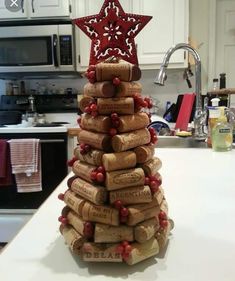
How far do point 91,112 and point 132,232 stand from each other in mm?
223

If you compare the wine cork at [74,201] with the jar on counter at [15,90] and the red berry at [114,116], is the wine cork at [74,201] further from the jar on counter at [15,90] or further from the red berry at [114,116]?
the jar on counter at [15,90]

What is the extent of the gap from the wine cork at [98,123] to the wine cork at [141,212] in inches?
5.7

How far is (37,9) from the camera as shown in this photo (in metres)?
2.58

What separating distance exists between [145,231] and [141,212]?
0.03m

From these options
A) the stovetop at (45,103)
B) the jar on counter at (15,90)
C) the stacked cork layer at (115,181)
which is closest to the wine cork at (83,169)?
the stacked cork layer at (115,181)

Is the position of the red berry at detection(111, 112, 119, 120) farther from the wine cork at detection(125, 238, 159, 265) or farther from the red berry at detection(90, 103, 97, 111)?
the wine cork at detection(125, 238, 159, 265)

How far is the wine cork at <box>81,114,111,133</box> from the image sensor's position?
542mm

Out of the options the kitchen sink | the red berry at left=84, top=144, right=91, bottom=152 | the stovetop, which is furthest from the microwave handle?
the red berry at left=84, top=144, right=91, bottom=152

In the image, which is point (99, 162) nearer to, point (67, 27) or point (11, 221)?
point (11, 221)

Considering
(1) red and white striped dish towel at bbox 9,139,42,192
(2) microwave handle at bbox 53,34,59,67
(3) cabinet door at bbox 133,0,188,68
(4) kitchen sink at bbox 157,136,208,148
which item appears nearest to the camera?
(4) kitchen sink at bbox 157,136,208,148

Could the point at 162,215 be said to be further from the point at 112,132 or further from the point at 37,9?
the point at 37,9

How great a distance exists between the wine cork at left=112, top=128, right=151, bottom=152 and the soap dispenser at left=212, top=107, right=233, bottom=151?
97cm

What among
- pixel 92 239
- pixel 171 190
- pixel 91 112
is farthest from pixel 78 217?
pixel 171 190

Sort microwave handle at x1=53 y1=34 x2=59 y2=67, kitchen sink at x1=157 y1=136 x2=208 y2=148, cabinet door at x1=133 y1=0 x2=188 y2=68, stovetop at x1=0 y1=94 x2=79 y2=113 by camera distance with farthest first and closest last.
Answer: stovetop at x1=0 y1=94 x2=79 y2=113
cabinet door at x1=133 y1=0 x2=188 y2=68
microwave handle at x1=53 y1=34 x2=59 y2=67
kitchen sink at x1=157 y1=136 x2=208 y2=148
